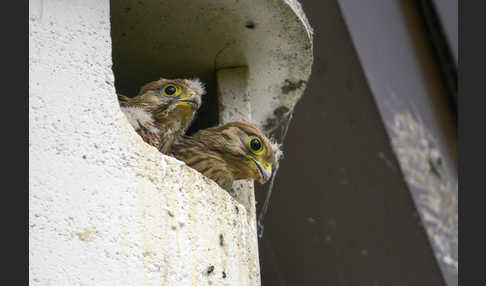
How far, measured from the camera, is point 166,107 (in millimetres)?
4793

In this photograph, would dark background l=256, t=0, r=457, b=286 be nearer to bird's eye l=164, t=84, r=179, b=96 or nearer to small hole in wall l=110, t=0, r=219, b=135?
small hole in wall l=110, t=0, r=219, b=135

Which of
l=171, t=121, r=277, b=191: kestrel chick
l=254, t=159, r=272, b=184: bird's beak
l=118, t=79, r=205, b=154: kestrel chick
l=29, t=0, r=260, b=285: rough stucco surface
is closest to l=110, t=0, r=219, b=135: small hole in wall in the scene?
l=118, t=79, r=205, b=154: kestrel chick

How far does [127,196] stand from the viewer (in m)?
3.49

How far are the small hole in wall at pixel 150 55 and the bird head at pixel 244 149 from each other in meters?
0.42

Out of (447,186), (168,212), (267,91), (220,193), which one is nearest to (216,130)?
(267,91)

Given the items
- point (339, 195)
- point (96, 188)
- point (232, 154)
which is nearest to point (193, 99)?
point (232, 154)

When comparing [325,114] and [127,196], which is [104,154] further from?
[325,114]

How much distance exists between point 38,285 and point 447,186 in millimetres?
3896

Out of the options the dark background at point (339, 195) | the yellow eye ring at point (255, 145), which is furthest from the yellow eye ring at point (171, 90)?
the dark background at point (339, 195)

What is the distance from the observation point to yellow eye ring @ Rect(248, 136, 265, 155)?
15.8 feet

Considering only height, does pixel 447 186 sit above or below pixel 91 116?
below

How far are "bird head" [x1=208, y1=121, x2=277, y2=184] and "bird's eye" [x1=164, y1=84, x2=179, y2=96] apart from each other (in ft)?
0.98

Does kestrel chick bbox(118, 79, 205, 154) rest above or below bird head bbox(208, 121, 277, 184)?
above

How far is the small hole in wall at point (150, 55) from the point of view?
15.2 ft
